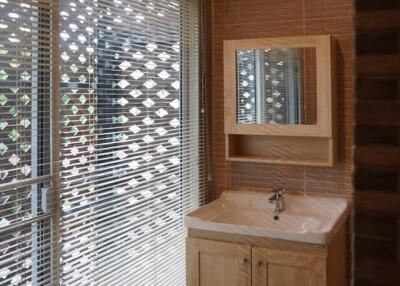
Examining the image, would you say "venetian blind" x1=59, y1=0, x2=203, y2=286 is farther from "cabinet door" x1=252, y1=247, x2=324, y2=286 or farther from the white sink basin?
"cabinet door" x1=252, y1=247, x2=324, y2=286

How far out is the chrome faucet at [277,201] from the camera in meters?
2.45

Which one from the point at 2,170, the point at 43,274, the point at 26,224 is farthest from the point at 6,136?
the point at 43,274

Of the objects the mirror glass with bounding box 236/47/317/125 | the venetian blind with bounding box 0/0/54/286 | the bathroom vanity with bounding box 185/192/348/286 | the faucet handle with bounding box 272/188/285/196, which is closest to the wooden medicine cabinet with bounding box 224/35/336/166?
the mirror glass with bounding box 236/47/317/125

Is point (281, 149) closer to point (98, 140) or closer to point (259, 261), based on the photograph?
point (259, 261)

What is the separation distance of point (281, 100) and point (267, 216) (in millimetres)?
694

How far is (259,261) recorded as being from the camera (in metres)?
2.10

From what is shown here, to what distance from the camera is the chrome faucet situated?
8.03 feet

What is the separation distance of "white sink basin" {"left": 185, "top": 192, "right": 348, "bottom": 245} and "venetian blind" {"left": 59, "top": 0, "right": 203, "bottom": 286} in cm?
22

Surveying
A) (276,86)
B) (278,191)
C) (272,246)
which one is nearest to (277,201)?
(278,191)

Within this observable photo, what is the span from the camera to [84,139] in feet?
5.90

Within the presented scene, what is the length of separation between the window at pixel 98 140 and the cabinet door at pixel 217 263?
7.9 inches

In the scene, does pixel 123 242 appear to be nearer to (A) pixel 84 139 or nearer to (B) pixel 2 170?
(A) pixel 84 139

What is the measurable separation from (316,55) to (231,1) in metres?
0.69

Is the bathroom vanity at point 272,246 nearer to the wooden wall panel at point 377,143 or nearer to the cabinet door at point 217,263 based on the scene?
the cabinet door at point 217,263
